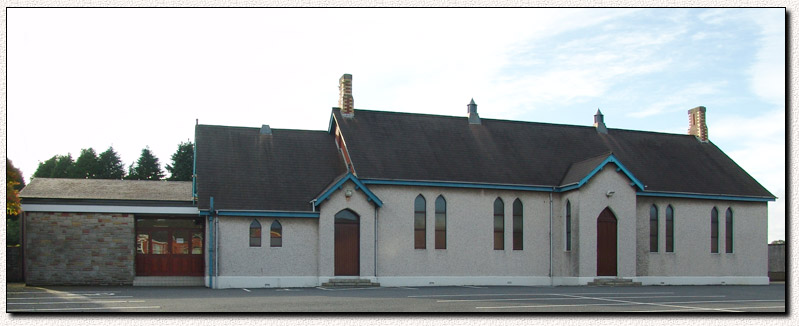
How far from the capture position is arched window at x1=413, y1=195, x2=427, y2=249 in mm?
29984

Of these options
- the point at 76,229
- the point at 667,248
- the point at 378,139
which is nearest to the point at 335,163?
the point at 378,139

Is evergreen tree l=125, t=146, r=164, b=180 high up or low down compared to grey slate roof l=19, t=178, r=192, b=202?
up

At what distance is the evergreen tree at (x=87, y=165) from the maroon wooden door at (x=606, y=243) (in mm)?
46223

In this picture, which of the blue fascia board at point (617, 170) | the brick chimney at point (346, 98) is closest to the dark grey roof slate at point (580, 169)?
the blue fascia board at point (617, 170)

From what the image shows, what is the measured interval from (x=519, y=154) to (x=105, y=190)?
55.8 ft

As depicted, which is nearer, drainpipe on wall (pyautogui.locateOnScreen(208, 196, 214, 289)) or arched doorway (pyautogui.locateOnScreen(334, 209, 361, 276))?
drainpipe on wall (pyautogui.locateOnScreen(208, 196, 214, 289))

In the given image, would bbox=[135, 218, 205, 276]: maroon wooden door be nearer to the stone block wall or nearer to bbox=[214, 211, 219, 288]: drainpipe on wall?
the stone block wall

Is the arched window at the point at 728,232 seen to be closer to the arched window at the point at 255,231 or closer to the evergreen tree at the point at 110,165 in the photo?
the arched window at the point at 255,231

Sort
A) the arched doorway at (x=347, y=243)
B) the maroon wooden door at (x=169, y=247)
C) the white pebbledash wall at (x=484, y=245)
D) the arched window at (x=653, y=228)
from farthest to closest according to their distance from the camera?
the arched window at (x=653, y=228)
the maroon wooden door at (x=169, y=247)
the arched doorway at (x=347, y=243)
the white pebbledash wall at (x=484, y=245)

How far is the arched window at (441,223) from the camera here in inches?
1190

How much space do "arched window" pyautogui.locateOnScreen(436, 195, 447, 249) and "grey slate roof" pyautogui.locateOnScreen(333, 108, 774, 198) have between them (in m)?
0.96

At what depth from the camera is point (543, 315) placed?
45.2 feet

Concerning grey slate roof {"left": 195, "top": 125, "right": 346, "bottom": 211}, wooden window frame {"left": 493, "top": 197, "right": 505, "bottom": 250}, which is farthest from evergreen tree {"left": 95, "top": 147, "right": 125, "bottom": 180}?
wooden window frame {"left": 493, "top": 197, "right": 505, "bottom": 250}

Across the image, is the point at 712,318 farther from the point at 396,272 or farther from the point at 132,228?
the point at 132,228
